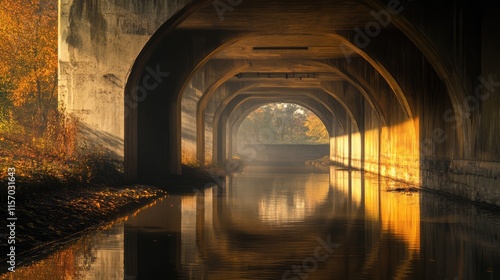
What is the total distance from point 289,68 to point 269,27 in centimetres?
1381

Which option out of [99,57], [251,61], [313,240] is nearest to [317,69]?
[251,61]

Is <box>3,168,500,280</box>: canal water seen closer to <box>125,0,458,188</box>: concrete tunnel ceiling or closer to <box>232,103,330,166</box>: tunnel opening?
<box>125,0,458,188</box>: concrete tunnel ceiling

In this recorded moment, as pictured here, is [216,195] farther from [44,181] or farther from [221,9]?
[44,181]

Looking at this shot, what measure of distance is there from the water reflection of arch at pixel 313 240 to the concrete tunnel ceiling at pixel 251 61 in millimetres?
7296

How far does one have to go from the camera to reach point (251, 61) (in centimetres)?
3700

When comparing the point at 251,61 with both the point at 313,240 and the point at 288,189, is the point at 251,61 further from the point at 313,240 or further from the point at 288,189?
the point at 313,240

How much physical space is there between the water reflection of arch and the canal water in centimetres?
1

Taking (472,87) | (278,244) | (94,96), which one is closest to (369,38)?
(472,87)

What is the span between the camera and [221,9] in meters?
23.6

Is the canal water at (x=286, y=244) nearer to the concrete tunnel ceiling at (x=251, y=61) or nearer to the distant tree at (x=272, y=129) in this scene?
the concrete tunnel ceiling at (x=251, y=61)

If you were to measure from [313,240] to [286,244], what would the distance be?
630 millimetres

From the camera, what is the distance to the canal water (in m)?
8.77

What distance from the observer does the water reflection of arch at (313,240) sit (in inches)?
372

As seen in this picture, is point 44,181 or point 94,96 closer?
point 44,181
